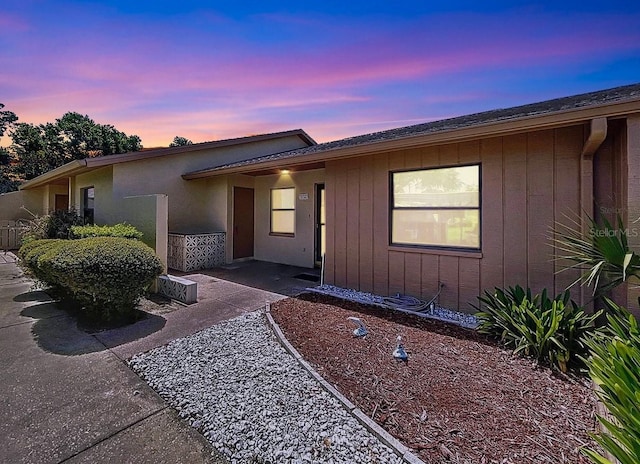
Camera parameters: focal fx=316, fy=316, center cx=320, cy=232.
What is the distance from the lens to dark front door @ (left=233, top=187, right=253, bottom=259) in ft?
33.5

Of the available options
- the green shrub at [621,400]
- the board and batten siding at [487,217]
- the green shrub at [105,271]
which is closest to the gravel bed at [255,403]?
the green shrub at [621,400]

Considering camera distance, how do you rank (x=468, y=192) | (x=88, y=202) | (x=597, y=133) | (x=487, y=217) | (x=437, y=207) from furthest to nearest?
1. (x=88, y=202)
2. (x=437, y=207)
3. (x=468, y=192)
4. (x=487, y=217)
5. (x=597, y=133)

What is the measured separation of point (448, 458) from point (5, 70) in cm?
1250

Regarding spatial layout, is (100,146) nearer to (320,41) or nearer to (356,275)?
(320,41)

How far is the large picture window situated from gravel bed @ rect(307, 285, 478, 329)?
1.10 metres

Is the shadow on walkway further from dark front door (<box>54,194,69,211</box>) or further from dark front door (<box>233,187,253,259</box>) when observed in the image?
dark front door (<box>54,194,69,211</box>)

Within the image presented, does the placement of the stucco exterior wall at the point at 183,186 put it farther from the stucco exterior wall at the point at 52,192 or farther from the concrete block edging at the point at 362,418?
the stucco exterior wall at the point at 52,192

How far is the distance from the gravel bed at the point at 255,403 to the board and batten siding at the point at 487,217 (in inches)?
114

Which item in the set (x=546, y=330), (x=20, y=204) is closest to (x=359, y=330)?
(x=546, y=330)

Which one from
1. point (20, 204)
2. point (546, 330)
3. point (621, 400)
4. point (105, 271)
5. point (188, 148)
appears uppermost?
point (188, 148)

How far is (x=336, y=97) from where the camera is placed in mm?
9570

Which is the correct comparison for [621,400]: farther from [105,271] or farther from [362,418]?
[105,271]

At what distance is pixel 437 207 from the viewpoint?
5.56m

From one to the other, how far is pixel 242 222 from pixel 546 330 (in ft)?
28.6
